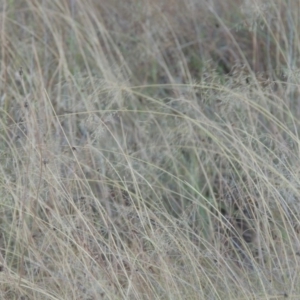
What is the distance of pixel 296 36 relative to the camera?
3234 mm

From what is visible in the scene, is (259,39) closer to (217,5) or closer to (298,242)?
(217,5)

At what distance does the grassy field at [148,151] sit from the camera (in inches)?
86.4

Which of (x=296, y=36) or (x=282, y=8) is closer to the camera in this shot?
(x=296, y=36)

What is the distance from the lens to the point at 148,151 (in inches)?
119

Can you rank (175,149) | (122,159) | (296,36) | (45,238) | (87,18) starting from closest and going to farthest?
1. (45,238)
2. (122,159)
3. (175,149)
4. (296,36)
5. (87,18)

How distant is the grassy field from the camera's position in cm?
219

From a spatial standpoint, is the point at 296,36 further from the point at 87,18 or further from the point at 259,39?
the point at 87,18

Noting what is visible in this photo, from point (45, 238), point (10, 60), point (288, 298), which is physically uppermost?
point (10, 60)

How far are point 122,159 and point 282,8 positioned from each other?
1.33 metres

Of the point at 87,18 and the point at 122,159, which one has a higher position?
the point at 87,18

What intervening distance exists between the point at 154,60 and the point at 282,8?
2.09 feet

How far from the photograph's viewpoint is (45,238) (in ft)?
7.81

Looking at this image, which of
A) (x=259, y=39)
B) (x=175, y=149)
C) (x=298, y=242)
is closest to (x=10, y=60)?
(x=175, y=149)

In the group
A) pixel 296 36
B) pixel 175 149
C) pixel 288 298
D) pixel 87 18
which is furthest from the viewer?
pixel 87 18
